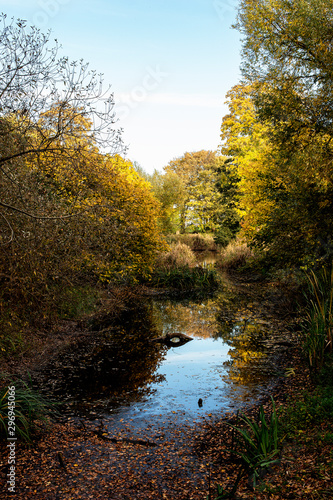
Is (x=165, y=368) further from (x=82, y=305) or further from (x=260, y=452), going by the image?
(x=260, y=452)

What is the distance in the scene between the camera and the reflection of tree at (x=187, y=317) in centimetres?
1086

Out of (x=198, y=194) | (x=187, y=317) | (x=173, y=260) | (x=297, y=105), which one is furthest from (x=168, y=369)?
(x=198, y=194)

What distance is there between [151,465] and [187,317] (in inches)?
322

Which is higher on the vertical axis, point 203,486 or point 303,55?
point 303,55

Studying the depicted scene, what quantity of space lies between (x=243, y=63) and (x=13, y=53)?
6945mm

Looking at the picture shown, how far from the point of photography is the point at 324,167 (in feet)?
27.3

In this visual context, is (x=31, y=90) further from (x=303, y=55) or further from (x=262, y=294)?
(x=262, y=294)

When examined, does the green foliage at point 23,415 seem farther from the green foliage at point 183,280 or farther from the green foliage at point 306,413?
the green foliage at point 183,280

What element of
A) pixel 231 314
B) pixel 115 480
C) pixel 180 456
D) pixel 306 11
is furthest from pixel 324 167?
pixel 115 480

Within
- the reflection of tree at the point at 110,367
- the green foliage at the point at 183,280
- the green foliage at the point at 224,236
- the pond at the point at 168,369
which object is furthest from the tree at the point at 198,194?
the reflection of tree at the point at 110,367

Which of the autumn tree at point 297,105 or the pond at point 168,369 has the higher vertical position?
the autumn tree at point 297,105

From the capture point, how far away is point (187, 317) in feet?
40.6

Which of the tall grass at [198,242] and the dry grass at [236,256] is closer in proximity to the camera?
the dry grass at [236,256]

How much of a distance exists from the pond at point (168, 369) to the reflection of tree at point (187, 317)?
0.03 meters
